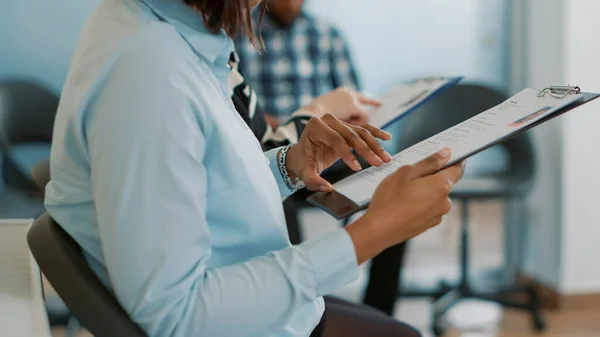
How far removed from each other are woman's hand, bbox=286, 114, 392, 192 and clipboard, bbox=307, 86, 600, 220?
0.04 metres

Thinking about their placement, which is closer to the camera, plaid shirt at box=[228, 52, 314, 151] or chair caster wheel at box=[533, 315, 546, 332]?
plaid shirt at box=[228, 52, 314, 151]

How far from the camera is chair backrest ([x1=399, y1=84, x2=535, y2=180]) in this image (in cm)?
295

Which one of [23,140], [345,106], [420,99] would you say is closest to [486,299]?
[345,106]

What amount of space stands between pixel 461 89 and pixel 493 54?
0.39 metres

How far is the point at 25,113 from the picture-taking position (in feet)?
9.32

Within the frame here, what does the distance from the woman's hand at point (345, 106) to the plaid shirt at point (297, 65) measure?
1.43 meters

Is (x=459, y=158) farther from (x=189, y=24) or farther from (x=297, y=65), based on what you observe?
(x=297, y=65)

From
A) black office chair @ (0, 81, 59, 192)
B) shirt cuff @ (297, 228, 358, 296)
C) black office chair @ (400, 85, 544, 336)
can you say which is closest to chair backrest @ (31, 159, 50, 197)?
shirt cuff @ (297, 228, 358, 296)

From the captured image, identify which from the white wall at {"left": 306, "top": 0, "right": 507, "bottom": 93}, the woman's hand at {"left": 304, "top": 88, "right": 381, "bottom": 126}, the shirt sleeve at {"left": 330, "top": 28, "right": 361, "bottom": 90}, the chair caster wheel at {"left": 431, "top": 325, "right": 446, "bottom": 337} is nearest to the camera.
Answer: the woman's hand at {"left": 304, "top": 88, "right": 381, "bottom": 126}

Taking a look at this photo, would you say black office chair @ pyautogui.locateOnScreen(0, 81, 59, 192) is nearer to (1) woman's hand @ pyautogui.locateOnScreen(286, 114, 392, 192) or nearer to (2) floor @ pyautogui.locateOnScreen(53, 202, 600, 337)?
(2) floor @ pyautogui.locateOnScreen(53, 202, 600, 337)

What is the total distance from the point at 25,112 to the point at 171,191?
233 cm

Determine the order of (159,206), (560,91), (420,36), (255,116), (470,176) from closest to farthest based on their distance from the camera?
1. (159,206)
2. (560,91)
3. (255,116)
4. (470,176)
5. (420,36)

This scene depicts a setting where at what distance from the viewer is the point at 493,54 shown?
3.31 meters

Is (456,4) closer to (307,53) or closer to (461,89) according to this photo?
(461,89)
